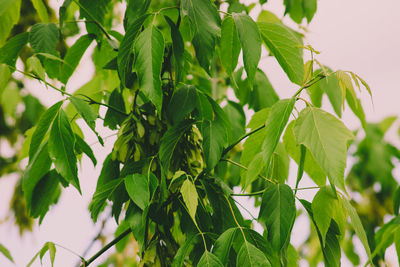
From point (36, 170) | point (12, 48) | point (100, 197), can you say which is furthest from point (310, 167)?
point (12, 48)

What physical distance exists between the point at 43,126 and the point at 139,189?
0.62ft

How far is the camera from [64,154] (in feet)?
2.15

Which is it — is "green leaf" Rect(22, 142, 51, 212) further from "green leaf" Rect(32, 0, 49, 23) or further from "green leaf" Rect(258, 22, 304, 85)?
"green leaf" Rect(258, 22, 304, 85)

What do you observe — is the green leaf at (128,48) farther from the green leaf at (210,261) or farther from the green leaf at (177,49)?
the green leaf at (210,261)

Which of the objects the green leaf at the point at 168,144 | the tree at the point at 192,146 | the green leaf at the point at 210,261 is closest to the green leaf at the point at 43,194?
the tree at the point at 192,146

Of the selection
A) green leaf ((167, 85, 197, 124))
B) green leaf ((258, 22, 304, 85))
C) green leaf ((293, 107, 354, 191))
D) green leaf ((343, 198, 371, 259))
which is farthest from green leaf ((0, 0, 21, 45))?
green leaf ((343, 198, 371, 259))

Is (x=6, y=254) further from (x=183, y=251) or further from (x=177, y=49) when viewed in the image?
(x=177, y=49)

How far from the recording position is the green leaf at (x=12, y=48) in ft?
2.70

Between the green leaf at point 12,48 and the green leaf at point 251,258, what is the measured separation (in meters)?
0.55

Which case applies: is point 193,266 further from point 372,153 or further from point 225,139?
point 372,153

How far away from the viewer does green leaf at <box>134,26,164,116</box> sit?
0.59 m

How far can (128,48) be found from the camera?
0.66m

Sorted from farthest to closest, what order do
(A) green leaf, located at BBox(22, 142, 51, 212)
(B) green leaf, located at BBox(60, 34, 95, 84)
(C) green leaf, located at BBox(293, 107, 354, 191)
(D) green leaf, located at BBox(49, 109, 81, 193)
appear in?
(B) green leaf, located at BBox(60, 34, 95, 84), (A) green leaf, located at BBox(22, 142, 51, 212), (D) green leaf, located at BBox(49, 109, 81, 193), (C) green leaf, located at BBox(293, 107, 354, 191)

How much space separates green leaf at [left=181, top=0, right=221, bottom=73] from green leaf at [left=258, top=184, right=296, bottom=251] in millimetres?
208
